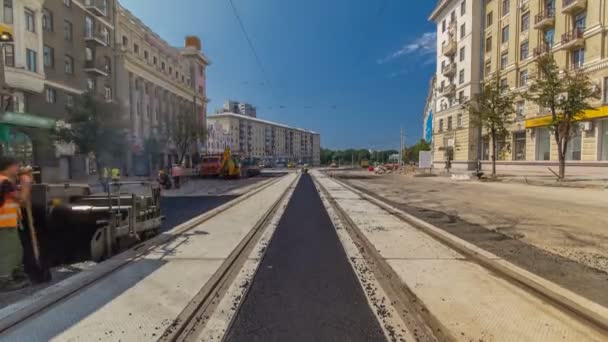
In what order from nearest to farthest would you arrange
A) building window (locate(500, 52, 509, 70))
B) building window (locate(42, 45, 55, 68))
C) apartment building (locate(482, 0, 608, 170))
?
apartment building (locate(482, 0, 608, 170)), building window (locate(42, 45, 55, 68)), building window (locate(500, 52, 509, 70))

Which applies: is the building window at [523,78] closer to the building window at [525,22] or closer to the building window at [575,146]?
the building window at [525,22]

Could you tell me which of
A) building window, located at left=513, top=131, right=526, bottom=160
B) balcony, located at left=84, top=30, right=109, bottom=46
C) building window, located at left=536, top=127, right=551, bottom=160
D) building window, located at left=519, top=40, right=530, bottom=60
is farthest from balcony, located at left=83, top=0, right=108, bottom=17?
building window, located at left=513, top=131, right=526, bottom=160

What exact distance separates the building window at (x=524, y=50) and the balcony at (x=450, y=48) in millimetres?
12819

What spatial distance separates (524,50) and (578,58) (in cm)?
766

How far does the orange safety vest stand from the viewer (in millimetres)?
4026

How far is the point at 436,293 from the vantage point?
3904 millimetres

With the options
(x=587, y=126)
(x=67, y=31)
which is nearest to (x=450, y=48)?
(x=587, y=126)

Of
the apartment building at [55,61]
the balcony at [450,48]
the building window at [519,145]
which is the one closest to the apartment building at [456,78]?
the balcony at [450,48]

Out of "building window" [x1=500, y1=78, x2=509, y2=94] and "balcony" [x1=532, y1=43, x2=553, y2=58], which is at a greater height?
"balcony" [x1=532, y1=43, x2=553, y2=58]

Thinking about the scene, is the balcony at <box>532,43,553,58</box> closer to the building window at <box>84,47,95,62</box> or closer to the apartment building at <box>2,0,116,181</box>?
the apartment building at <box>2,0,116,181</box>

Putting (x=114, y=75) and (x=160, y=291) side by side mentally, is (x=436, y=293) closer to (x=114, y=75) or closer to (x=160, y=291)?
(x=160, y=291)

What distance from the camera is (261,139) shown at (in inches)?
5743

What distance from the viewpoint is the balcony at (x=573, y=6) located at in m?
27.7

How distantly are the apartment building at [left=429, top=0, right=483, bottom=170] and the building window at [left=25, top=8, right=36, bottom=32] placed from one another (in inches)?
1835
